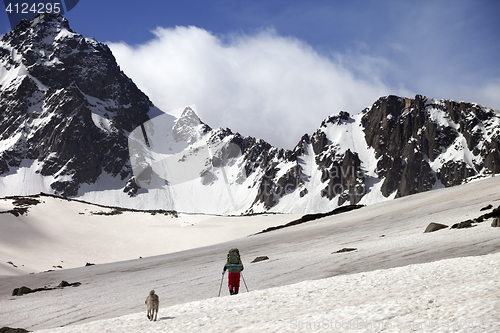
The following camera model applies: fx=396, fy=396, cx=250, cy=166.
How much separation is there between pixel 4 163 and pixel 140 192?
63783 mm

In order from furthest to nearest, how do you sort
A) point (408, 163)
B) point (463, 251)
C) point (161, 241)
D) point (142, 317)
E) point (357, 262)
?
point (408, 163), point (161, 241), point (357, 262), point (463, 251), point (142, 317)

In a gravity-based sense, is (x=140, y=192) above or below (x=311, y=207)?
above

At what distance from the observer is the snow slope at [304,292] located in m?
6.97

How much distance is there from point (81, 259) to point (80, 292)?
699 inches

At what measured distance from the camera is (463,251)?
13125 millimetres

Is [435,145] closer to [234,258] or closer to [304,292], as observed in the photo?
[234,258]

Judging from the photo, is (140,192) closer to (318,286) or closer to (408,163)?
(408,163)

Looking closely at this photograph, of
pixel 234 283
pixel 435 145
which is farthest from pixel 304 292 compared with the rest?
pixel 435 145

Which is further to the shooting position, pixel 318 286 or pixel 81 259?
pixel 81 259

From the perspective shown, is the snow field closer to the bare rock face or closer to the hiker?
the hiker

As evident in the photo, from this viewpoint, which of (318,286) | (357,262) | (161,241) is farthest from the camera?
(161,241)

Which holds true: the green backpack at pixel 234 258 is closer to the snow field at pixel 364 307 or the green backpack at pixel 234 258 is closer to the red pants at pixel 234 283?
the red pants at pixel 234 283

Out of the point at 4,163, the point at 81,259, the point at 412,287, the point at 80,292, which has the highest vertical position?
the point at 4,163

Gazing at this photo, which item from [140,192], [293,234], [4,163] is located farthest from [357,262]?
[4,163]
